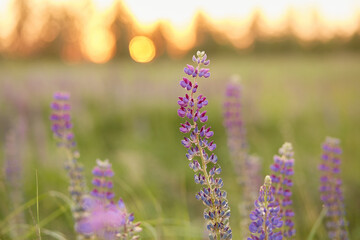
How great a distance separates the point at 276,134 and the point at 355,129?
48.3 inches

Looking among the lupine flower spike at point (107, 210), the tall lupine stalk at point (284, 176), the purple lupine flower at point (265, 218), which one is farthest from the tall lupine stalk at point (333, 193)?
the lupine flower spike at point (107, 210)

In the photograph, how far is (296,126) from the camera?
6953mm

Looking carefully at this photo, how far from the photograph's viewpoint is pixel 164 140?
6262 millimetres

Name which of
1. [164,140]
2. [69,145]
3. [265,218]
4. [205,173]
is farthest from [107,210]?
[164,140]

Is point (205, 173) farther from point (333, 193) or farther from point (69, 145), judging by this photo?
point (333, 193)

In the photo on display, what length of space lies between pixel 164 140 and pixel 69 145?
176 inches

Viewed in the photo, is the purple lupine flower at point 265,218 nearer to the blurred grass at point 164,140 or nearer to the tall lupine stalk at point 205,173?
the tall lupine stalk at point 205,173

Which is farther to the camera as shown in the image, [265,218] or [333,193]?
[333,193]

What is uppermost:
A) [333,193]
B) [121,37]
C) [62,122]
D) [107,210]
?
[121,37]

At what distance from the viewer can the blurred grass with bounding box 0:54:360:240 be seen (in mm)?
3355

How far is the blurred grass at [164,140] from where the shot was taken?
3.36 metres

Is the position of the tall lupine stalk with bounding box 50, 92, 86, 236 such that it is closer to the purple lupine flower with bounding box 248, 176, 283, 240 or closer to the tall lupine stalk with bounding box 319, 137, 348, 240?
the purple lupine flower with bounding box 248, 176, 283, 240

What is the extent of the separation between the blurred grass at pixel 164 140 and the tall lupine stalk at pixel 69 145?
28 cm

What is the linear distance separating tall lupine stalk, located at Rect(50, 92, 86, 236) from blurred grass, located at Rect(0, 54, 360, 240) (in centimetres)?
28
